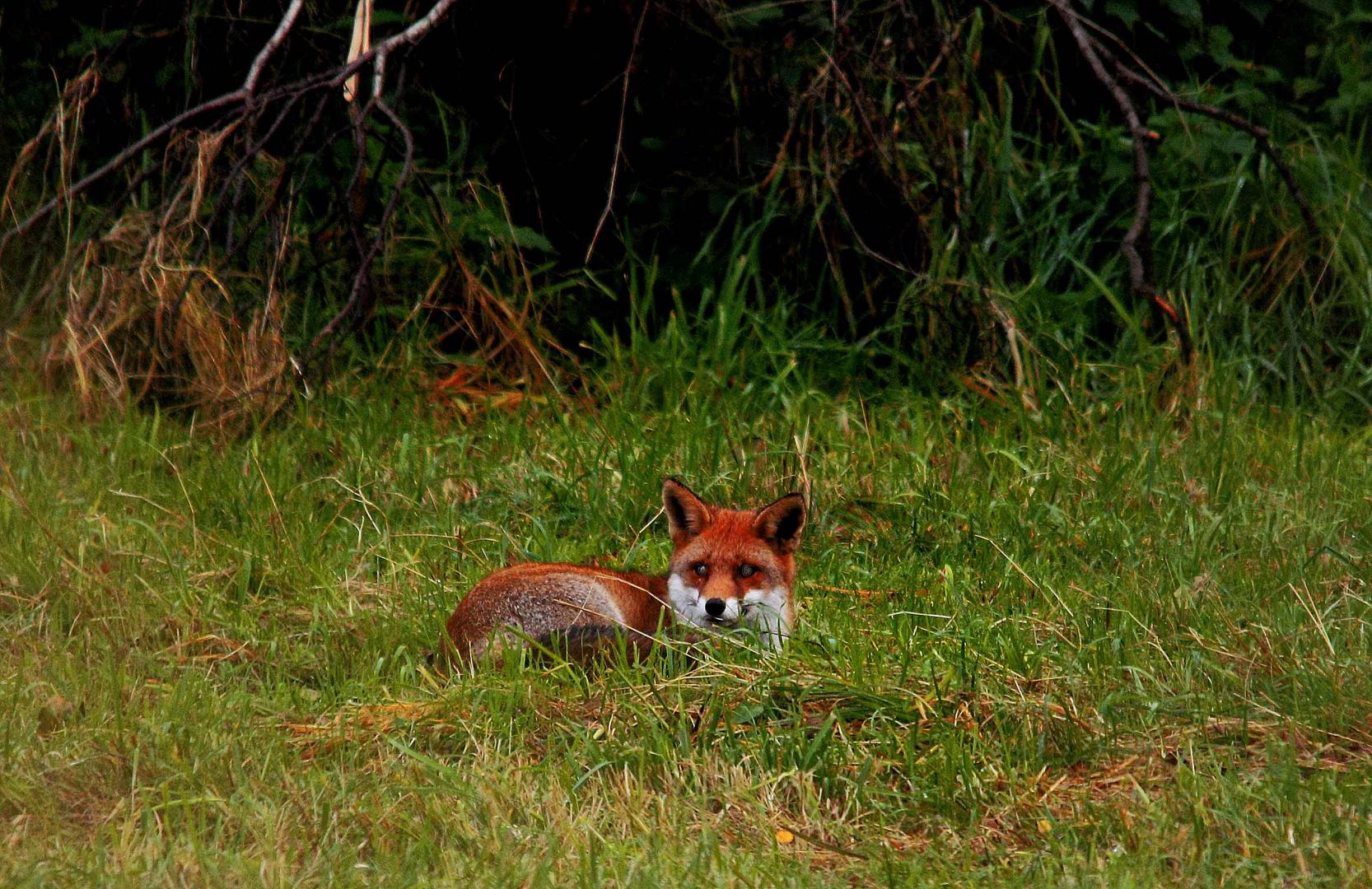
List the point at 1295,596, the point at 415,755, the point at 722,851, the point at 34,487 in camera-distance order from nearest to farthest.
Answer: the point at 722,851 < the point at 415,755 < the point at 1295,596 < the point at 34,487

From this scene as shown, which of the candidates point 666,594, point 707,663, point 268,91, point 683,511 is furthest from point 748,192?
point 707,663

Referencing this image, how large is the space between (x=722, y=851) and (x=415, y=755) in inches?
36.1

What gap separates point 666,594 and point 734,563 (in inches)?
13.3

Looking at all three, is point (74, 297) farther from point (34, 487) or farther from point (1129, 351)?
point (1129, 351)

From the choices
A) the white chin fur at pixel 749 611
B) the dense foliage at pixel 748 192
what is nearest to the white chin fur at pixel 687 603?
the white chin fur at pixel 749 611

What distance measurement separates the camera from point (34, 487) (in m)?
6.36

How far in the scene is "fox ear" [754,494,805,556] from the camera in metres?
5.11

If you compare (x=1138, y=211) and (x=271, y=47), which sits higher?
(x=271, y=47)

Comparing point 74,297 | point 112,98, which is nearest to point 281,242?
point 74,297

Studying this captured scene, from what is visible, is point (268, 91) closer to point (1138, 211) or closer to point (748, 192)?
point (748, 192)

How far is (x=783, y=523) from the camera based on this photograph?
520 centimetres

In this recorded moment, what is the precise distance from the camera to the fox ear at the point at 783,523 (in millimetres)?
5113

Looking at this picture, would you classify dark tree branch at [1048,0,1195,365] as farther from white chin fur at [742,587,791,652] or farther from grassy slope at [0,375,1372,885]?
white chin fur at [742,587,791,652]

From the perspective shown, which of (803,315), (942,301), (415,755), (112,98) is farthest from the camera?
(112,98)
